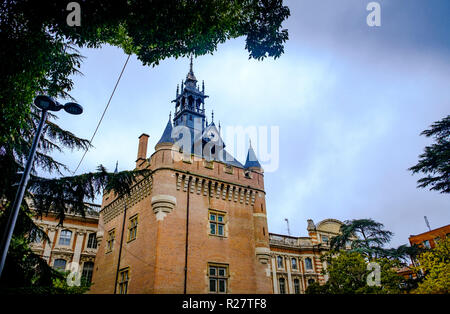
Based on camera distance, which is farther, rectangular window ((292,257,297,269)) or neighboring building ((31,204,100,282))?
rectangular window ((292,257,297,269))

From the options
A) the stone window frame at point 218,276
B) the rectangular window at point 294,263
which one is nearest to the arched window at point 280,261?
the rectangular window at point 294,263

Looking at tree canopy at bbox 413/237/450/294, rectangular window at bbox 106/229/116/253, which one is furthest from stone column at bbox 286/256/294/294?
rectangular window at bbox 106/229/116/253

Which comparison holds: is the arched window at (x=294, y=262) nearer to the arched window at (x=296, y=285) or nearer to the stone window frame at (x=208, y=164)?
the arched window at (x=296, y=285)

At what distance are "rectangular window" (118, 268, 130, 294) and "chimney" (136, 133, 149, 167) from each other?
740 cm

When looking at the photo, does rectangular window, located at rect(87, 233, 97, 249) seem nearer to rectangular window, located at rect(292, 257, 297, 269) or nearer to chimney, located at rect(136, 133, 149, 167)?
chimney, located at rect(136, 133, 149, 167)

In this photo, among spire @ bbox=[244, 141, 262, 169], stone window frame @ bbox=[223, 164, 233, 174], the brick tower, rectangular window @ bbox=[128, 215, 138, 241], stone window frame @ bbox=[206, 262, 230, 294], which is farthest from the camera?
spire @ bbox=[244, 141, 262, 169]

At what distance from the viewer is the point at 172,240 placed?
16562 millimetres

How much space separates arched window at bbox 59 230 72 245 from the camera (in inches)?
1010

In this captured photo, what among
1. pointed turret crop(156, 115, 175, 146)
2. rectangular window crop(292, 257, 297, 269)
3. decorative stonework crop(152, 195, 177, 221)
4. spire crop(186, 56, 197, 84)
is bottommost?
rectangular window crop(292, 257, 297, 269)

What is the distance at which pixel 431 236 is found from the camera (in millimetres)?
46562

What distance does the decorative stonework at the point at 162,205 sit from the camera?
16938 millimetres

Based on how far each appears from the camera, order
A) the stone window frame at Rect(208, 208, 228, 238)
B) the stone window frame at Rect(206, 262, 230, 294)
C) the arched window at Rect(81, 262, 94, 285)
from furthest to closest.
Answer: the arched window at Rect(81, 262, 94, 285), the stone window frame at Rect(208, 208, 228, 238), the stone window frame at Rect(206, 262, 230, 294)

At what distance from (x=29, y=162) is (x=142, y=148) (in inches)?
629

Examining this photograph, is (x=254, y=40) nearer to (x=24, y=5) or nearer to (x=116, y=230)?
(x=24, y=5)
